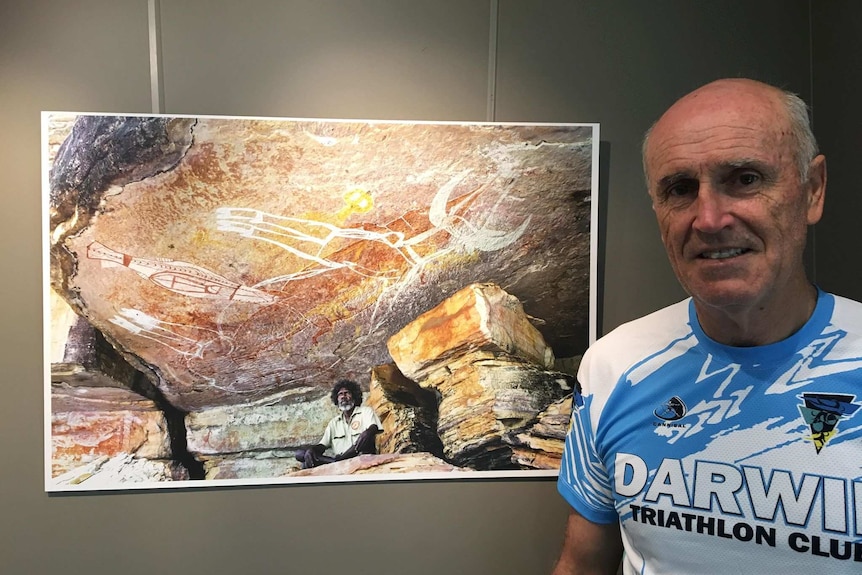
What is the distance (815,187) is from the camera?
81cm

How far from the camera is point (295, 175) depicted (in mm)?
1320

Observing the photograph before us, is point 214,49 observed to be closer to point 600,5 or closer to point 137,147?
point 137,147

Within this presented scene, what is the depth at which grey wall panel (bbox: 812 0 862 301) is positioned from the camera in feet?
4.21

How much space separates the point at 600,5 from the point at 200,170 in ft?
3.56

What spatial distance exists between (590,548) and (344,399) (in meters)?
0.64

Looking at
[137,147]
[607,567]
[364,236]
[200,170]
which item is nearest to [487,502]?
[607,567]

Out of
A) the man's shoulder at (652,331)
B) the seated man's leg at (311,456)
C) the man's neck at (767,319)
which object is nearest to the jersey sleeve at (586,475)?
the man's shoulder at (652,331)

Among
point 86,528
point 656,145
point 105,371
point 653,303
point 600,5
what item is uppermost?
point 600,5

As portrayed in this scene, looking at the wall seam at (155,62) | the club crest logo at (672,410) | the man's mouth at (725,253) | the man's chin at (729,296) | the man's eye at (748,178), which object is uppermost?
the wall seam at (155,62)

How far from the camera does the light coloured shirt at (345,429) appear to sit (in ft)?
4.40

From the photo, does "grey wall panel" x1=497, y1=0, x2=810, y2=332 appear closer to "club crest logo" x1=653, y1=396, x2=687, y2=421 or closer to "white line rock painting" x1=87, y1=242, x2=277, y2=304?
"club crest logo" x1=653, y1=396, x2=687, y2=421

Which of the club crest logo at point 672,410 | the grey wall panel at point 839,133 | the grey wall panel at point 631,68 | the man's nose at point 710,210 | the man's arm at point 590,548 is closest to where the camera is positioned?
the man's nose at point 710,210

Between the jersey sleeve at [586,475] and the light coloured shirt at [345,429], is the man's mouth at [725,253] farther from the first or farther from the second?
the light coloured shirt at [345,429]

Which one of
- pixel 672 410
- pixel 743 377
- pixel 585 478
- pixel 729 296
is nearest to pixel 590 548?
pixel 585 478
